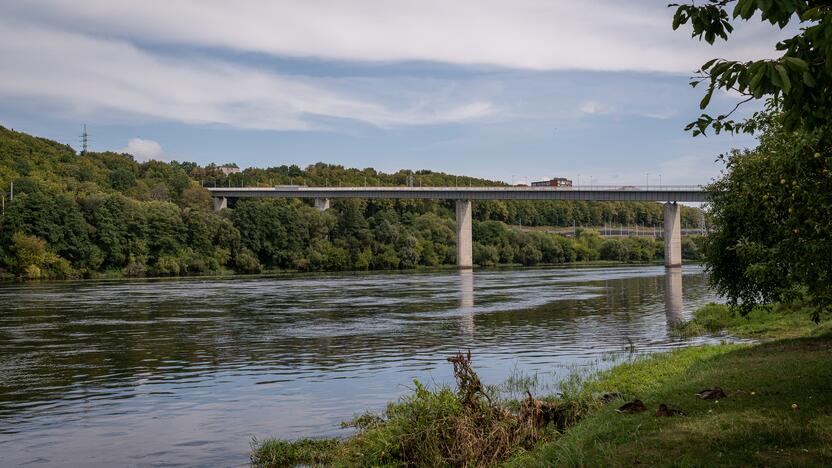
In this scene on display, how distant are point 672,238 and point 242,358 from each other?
12215cm

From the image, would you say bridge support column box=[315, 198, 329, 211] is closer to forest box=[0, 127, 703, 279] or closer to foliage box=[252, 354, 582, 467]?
forest box=[0, 127, 703, 279]

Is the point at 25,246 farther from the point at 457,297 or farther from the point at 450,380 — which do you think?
the point at 450,380

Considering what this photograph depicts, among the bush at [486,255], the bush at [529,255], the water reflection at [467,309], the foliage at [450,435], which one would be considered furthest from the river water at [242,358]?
the bush at [529,255]

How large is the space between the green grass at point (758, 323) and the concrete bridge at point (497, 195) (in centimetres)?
9737

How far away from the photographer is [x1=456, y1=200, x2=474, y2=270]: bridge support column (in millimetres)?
149625

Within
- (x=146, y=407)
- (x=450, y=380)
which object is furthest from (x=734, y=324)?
(x=146, y=407)

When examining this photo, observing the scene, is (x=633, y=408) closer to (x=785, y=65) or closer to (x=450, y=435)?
(x=450, y=435)

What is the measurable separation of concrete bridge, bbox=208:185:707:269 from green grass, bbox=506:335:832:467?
122 metres

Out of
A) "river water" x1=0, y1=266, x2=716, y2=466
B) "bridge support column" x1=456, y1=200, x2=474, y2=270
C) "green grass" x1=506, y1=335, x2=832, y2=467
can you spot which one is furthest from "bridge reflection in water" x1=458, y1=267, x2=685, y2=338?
"bridge support column" x1=456, y1=200, x2=474, y2=270

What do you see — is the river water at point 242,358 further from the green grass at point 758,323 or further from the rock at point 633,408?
the rock at point 633,408

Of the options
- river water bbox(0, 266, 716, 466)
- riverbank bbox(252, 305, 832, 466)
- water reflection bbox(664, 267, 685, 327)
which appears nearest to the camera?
riverbank bbox(252, 305, 832, 466)

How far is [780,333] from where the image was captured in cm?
3259

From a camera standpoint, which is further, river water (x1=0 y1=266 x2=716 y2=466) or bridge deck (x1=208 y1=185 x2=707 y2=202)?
bridge deck (x1=208 y1=185 x2=707 y2=202)

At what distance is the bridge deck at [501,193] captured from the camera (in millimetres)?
141875
